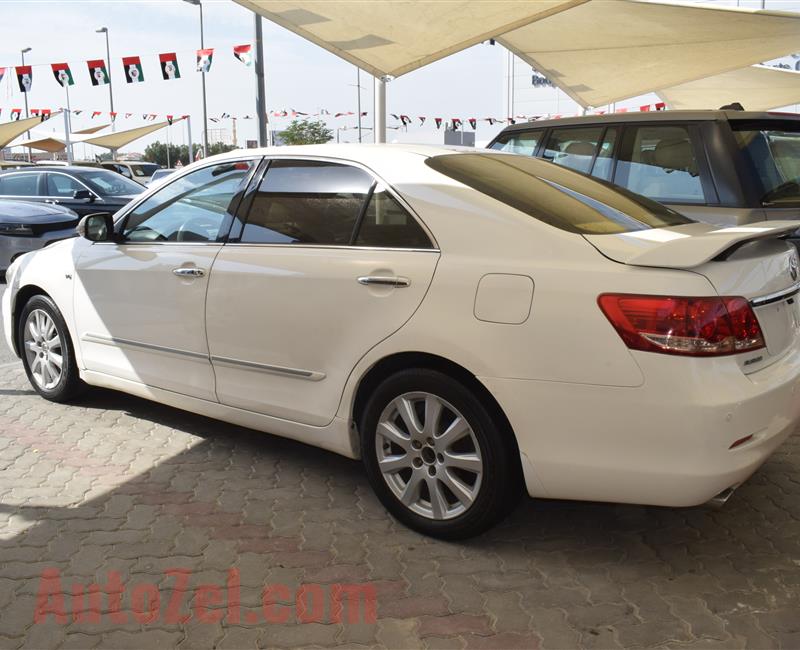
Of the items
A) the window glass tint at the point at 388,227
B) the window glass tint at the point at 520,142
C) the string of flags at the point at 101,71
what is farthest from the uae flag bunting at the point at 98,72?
the window glass tint at the point at 388,227

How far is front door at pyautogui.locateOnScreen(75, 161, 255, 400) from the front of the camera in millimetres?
3932

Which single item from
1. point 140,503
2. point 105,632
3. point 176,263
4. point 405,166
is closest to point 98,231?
point 176,263

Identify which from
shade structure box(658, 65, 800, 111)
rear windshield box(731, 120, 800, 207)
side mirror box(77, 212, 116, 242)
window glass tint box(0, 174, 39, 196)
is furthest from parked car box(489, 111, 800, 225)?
shade structure box(658, 65, 800, 111)

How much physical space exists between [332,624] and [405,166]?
186 centimetres

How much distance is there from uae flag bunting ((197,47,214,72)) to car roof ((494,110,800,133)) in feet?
46.4

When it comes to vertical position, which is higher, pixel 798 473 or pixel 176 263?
pixel 176 263

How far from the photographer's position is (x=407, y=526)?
131 inches

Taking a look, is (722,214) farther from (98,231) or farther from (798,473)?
(98,231)

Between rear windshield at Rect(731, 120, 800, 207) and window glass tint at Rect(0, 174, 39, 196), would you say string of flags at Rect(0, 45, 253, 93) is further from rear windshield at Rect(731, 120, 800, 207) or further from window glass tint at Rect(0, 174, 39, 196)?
rear windshield at Rect(731, 120, 800, 207)

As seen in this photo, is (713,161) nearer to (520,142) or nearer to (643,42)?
(520,142)

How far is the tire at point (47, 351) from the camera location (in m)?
4.86

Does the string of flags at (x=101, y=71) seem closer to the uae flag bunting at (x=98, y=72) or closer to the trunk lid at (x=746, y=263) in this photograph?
the uae flag bunting at (x=98, y=72)

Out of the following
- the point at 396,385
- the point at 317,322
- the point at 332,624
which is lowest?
the point at 332,624

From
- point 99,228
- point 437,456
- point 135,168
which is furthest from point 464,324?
point 135,168
